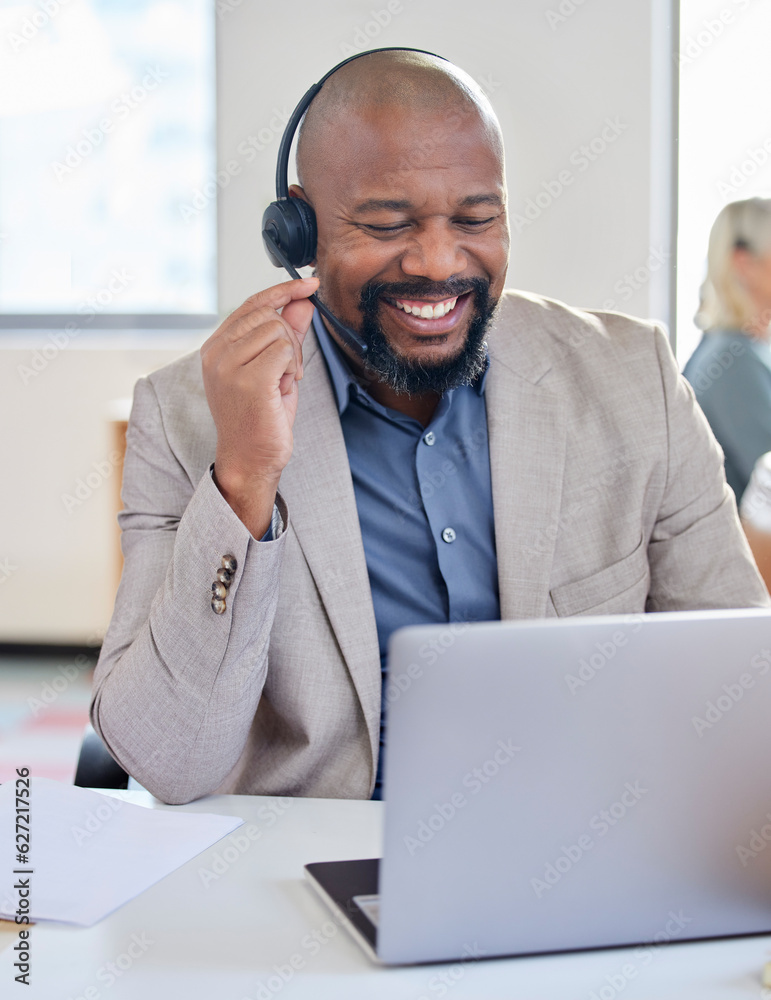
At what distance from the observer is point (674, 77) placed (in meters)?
3.39

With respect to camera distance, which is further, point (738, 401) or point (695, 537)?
point (738, 401)

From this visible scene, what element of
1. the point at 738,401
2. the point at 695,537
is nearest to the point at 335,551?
the point at 695,537

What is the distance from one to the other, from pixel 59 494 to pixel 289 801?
2.81 meters

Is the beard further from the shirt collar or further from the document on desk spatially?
the document on desk

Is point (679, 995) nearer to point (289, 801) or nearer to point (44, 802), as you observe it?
point (289, 801)

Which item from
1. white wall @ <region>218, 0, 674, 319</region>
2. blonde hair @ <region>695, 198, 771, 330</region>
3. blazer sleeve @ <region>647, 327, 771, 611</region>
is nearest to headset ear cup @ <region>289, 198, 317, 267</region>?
blazer sleeve @ <region>647, 327, 771, 611</region>

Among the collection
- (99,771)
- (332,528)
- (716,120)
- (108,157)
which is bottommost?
(99,771)

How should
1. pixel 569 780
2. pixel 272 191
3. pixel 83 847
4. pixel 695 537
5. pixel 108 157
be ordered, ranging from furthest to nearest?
1. pixel 108 157
2. pixel 272 191
3. pixel 695 537
4. pixel 83 847
5. pixel 569 780

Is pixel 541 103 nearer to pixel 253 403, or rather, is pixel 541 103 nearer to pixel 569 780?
pixel 253 403

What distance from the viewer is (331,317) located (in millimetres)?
1229

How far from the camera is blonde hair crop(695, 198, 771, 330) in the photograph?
2799 millimetres

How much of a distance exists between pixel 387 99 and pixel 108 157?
2.73m

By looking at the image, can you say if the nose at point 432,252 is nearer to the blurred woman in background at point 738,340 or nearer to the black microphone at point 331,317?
the black microphone at point 331,317

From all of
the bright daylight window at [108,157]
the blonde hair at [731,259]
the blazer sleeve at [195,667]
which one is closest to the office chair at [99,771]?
the blazer sleeve at [195,667]
